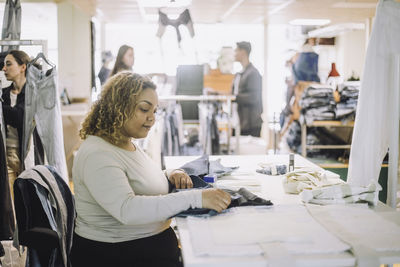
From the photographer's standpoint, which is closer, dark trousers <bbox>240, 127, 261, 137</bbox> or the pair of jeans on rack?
the pair of jeans on rack

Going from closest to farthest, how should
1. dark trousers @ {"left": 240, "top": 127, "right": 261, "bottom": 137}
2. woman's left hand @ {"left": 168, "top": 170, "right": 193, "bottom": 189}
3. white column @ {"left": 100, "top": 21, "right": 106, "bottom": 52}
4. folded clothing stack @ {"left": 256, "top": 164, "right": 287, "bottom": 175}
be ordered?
woman's left hand @ {"left": 168, "top": 170, "right": 193, "bottom": 189} < folded clothing stack @ {"left": 256, "top": 164, "right": 287, "bottom": 175} < dark trousers @ {"left": 240, "top": 127, "right": 261, "bottom": 137} < white column @ {"left": 100, "top": 21, "right": 106, "bottom": 52}

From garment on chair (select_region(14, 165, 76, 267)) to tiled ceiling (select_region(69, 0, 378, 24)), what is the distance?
3.54m

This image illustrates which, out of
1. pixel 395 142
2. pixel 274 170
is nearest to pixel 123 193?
pixel 274 170

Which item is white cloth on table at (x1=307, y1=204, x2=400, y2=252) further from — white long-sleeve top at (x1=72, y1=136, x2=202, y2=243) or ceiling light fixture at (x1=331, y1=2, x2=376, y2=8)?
ceiling light fixture at (x1=331, y1=2, x2=376, y2=8)

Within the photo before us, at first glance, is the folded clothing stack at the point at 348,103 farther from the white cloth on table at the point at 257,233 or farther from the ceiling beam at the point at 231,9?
the white cloth on table at the point at 257,233

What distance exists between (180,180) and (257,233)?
0.71 m

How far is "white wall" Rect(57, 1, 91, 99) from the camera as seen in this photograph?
21.4 ft

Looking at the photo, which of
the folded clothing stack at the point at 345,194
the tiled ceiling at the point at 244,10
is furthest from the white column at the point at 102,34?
the folded clothing stack at the point at 345,194

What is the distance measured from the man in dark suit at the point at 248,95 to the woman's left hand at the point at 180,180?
11.1 ft

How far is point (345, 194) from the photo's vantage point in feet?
6.23

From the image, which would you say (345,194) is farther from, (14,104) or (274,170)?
(14,104)

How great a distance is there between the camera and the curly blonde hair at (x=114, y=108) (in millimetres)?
1878

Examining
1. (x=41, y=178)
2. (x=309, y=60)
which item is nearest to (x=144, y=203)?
(x=41, y=178)

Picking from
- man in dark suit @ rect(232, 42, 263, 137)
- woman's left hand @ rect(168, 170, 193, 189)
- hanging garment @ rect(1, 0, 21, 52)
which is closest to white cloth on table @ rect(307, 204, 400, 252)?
woman's left hand @ rect(168, 170, 193, 189)
